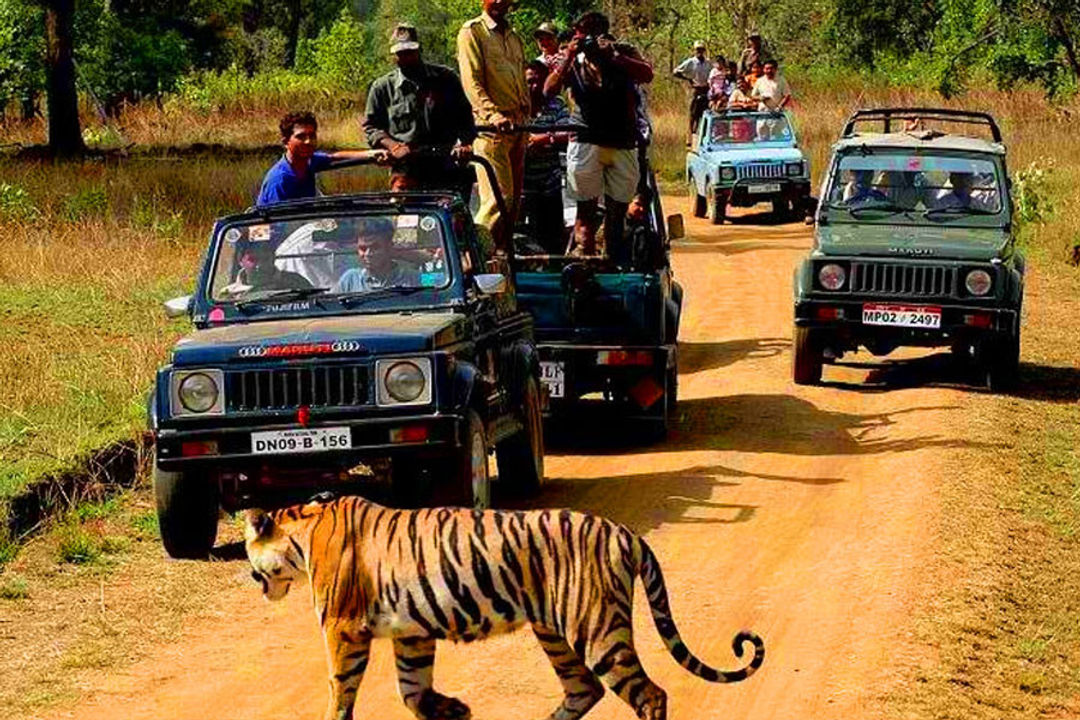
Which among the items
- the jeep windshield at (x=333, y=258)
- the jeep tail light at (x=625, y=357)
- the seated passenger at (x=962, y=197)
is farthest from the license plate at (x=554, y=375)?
the seated passenger at (x=962, y=197)

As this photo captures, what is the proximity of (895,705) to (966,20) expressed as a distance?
107 ft

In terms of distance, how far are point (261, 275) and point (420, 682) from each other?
419 centimetres

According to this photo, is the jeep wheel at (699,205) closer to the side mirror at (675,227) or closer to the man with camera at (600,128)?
the man with camera at (600,128)

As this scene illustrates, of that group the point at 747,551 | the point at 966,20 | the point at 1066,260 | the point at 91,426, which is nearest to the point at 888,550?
the point at 747,551

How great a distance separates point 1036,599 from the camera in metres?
9.66

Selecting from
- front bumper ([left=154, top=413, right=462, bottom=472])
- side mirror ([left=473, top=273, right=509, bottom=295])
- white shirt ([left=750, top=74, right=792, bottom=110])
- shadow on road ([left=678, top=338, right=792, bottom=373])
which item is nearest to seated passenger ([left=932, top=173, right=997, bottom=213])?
shadow on road ([left=678, top=338, right=792, bottom=373])

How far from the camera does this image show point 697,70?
35.2 meters

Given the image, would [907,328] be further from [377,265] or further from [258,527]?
[258,527]

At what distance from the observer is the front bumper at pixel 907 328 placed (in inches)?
597

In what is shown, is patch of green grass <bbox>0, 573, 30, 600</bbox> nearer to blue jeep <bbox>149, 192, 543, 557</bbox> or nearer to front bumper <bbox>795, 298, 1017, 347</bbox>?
blue jeep <bbox>149, 192, 543, 557</bbox>

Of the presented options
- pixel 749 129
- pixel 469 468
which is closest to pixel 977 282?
pixel 469 468

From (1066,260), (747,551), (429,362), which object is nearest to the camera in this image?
(429,362)

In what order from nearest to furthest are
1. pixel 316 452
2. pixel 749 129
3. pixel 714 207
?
1. pixel 316 452
2. pixel 714 207
3. pixel 749 129

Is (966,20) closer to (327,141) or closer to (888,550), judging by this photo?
(327,141)
